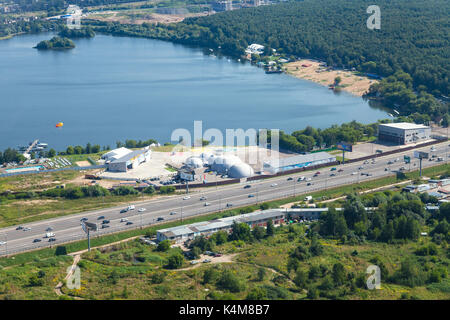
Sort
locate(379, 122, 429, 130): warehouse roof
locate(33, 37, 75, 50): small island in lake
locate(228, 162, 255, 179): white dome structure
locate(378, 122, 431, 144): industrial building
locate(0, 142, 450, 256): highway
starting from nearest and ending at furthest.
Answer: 1. locate(0, 142, 450, 256): highway
2. locate(228, 162, 255, 179): white dome structure
3. locate(378, 122, 431, 144): industrial building
4. locate(379, 122, 429, 130): warehouse roof
5. locate(33, 37, 75, 50): small island in lake

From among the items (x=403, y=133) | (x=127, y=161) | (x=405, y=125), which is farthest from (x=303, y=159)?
(x=127, y=161)

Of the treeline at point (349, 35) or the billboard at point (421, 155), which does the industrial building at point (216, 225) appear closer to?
the billboard at point (421, 155)

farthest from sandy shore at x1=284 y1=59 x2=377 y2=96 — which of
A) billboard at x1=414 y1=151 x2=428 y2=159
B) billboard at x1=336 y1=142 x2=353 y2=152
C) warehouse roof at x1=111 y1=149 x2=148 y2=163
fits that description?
warehouse roof at x1=111 y1=149 x2=148 y2=163

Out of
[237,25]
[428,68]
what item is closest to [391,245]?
[428,68]

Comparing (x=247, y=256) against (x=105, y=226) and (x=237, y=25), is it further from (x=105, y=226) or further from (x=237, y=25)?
(x=237, y=25)

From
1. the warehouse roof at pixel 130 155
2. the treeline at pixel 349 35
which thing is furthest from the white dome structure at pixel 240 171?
the treeline at pixel 349 35

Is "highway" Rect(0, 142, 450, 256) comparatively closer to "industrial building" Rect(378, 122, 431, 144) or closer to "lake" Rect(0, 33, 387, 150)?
"industrial building" Rect(378, 122, 431, 144)
